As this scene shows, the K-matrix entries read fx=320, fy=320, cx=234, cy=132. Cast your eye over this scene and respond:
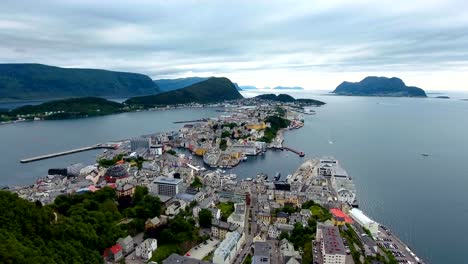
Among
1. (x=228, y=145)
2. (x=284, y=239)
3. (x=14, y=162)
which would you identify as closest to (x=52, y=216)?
(x=284, y=239)

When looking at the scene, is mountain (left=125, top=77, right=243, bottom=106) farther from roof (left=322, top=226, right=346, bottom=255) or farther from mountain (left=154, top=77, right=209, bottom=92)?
roof (left=322, top=226, right=346, bottom=255)

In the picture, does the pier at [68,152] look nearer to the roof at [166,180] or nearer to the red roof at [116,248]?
the roof at [166,180]

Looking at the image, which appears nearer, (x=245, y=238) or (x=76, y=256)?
(x=76, y=256)

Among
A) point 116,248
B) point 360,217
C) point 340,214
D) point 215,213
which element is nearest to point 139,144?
point 215,213

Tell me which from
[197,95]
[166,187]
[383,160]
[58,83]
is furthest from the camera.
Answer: [58,83]

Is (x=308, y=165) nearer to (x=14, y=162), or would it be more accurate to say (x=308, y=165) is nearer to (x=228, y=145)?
(x=228, y=145)

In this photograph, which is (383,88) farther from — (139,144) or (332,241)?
(332,241)

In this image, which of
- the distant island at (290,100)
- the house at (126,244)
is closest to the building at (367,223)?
the house at (126,244)
